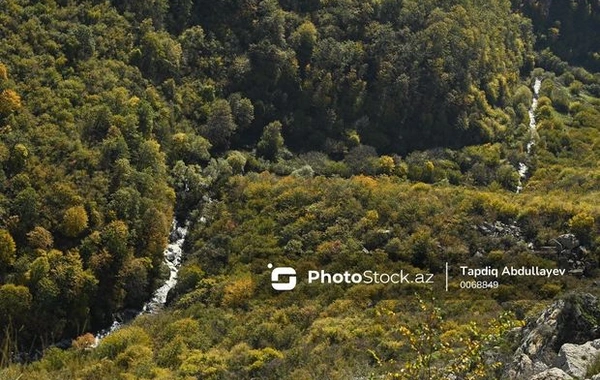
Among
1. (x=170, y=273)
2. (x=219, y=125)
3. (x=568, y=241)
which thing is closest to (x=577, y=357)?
(x=568, y=241)

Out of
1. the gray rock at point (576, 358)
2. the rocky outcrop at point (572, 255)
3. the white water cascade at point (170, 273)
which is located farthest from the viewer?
the white water cascade at point (170, 273)

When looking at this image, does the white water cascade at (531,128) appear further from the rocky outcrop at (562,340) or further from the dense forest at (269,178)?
the rocky outcrop at (562,340)

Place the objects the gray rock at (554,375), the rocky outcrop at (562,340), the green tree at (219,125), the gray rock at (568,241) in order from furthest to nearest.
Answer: the green tree at (219,125)
the gray rock at (568,241)
the rocky outcrop at (562,340)
the gray rock at (554,375)

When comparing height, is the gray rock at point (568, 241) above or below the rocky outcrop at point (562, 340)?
below

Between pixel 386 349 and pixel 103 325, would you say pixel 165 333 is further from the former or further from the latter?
pixel 386 349

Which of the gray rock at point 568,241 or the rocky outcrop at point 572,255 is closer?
the rocky outcrop at point 572,255

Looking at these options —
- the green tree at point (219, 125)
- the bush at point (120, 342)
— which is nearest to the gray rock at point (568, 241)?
the bush at point (120, 342)

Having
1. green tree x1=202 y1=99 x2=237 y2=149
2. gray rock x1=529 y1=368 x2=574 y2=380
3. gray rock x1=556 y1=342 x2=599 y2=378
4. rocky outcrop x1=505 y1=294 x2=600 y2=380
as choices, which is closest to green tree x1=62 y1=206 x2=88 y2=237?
green tree x1=202 y1=99 x2=237 y2=149
